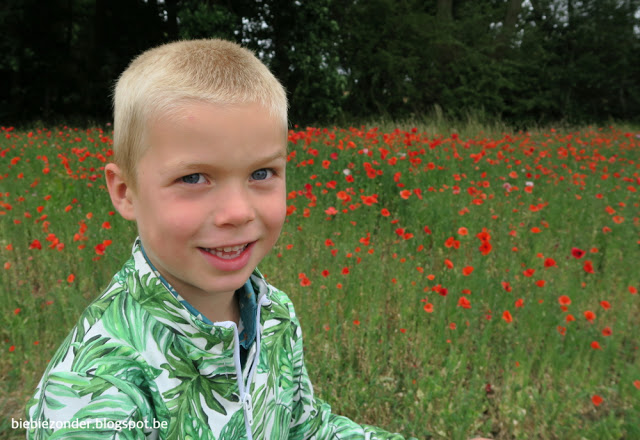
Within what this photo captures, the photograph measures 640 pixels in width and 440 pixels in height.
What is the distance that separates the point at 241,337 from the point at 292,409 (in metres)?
0.25

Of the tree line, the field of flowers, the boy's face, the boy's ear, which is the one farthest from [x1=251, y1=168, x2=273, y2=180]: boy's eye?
the tree line

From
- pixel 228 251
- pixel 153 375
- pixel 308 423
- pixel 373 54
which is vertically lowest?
pixel 308 423

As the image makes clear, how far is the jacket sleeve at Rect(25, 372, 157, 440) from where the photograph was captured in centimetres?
79

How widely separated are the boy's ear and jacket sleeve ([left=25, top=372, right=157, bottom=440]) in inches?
13.6

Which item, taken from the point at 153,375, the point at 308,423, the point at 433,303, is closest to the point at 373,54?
the point at 433,303

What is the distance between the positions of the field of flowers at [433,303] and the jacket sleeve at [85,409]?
151cm

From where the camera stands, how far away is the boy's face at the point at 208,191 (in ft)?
2.95

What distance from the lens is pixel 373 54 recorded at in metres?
16.4

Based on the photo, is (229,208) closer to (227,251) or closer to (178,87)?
(227,251)

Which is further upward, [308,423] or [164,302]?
[164,302]

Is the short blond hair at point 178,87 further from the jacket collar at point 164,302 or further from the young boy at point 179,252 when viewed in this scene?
the jacket collar at point 164,302

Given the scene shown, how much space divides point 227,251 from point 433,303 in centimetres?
208

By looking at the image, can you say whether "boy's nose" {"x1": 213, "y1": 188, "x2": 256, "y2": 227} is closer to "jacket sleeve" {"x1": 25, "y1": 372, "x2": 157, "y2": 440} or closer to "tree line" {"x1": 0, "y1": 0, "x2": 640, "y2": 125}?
"jacket sleeve" {"x1": 25, "y1": 372, "x2": 157, "y2": 440}

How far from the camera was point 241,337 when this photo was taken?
1.21 m
